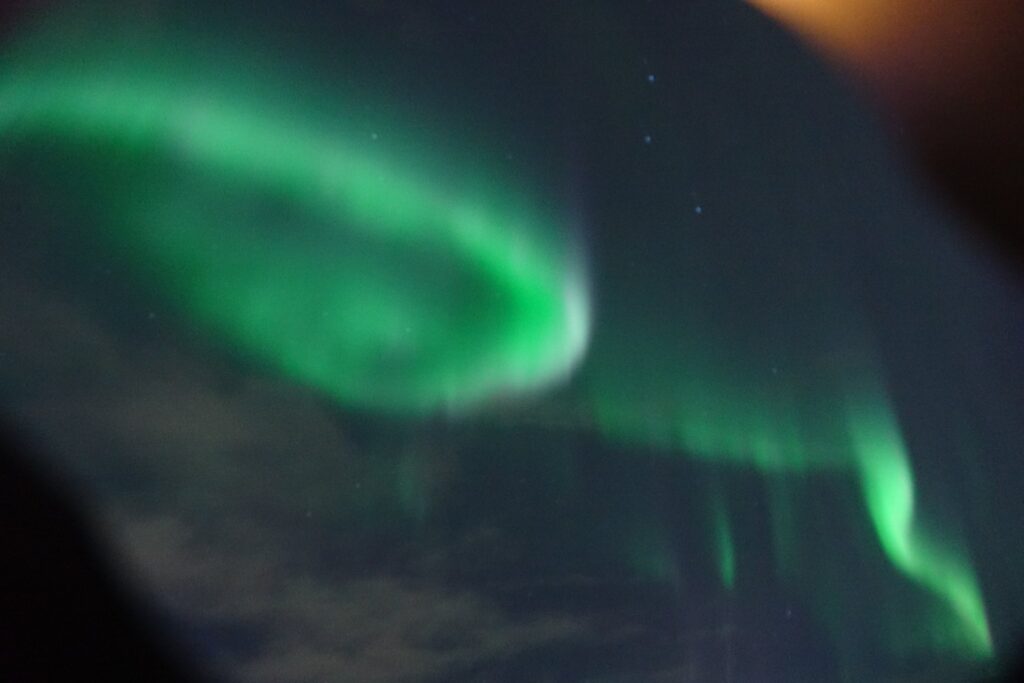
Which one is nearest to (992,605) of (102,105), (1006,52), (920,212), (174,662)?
(920,212)

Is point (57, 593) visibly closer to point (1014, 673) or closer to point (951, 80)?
point (951, 80)

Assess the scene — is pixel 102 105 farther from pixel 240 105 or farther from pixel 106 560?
pixel 106 560

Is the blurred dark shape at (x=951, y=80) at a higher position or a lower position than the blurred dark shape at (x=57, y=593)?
higher

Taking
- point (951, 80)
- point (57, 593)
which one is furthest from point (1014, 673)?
point (57, 593)

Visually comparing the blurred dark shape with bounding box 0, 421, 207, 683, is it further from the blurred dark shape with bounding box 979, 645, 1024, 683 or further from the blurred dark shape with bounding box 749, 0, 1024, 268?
the blurred dark shape with bounding box 979, 645, 1024, 683

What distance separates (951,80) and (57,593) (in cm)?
471

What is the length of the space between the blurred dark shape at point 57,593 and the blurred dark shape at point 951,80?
169 inches

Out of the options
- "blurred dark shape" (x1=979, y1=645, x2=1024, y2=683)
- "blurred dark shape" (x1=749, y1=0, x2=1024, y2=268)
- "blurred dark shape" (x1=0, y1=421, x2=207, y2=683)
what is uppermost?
"blurred dark shape" (x1=749, y1=0, x2=1024, y2=268)

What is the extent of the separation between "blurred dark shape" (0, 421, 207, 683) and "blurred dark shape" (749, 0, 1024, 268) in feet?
14.1

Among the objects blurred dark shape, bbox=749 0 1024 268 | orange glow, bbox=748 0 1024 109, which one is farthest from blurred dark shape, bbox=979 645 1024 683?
orange glow, bbox=748 0 1024 109

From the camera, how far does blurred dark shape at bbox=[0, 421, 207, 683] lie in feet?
12.2

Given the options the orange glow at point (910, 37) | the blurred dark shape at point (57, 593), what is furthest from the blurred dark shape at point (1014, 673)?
the blurred dark shape at point (57, 593)

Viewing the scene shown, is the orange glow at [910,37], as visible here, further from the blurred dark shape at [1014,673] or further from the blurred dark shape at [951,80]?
the blurred dark shape at [1014,673]

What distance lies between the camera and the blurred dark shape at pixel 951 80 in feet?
13.7
